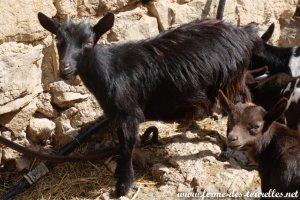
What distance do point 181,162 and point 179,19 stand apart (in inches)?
62.4

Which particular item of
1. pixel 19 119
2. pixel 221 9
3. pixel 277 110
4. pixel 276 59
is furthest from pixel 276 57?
pixel 19 119

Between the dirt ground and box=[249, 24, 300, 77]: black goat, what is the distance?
841 mm

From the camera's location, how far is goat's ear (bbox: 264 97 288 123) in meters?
4.36

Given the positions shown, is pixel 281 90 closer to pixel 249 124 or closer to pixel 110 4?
pixel 249 124

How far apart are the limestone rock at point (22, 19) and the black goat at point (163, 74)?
37 cm

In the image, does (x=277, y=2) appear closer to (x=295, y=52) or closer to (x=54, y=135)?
(x=295, y=52)

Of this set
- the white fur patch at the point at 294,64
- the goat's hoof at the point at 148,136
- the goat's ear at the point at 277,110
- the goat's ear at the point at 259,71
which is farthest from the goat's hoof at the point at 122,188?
the white fur patch at the point at 294,64

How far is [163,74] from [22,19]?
1.34 meters

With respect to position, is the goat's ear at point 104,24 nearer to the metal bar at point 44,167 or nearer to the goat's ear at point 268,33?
the metal bar at point 44,167

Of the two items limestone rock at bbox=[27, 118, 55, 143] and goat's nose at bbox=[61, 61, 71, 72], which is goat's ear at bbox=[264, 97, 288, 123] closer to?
goat's nose at bbox=[61, 61, 71, 72]

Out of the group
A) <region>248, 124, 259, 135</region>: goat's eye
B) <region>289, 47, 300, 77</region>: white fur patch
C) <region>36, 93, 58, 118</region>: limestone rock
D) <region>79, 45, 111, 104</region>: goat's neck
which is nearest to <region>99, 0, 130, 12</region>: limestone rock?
<region>79, 45, 111, 104</region>: goat's neck

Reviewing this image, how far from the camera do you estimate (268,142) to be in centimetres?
463

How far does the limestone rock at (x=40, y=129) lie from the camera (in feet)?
18.7

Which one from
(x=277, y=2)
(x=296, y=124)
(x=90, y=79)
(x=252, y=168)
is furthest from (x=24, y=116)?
(x=277, y=2)
